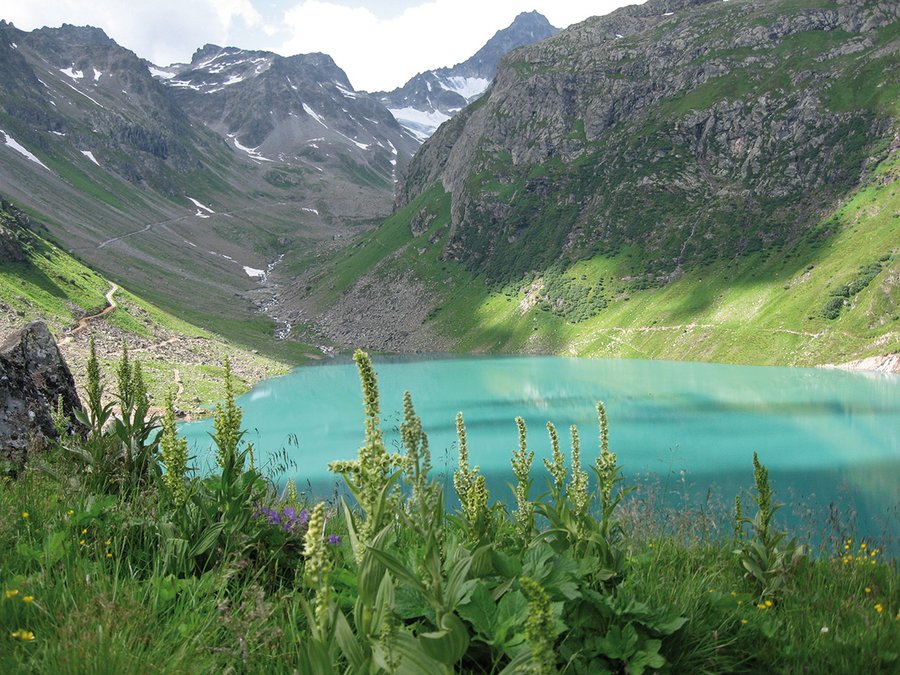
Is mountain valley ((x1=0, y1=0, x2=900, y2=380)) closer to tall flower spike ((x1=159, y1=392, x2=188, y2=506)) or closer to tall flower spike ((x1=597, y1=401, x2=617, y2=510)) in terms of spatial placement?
tall flower spike ((x1=597, y1=401, x2=617, y2=510))

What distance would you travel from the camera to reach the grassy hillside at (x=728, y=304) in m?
88.3

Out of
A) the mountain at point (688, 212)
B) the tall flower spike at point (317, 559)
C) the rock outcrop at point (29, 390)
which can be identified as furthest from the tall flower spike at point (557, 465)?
the mountain at point (688, 212)

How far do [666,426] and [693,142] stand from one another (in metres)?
145

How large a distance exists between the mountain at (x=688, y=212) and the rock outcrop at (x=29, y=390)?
9566cm

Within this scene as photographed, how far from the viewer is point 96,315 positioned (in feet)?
252

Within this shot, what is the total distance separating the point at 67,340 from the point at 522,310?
113315mm

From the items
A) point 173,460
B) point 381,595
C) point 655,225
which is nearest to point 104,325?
point 173,460

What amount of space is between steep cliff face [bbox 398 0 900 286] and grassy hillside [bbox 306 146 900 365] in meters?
5.80

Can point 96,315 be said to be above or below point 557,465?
above

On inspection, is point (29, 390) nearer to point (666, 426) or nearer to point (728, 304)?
point (666, 426)

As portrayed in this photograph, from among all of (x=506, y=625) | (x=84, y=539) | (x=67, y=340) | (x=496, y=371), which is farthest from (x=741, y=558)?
(x=496, y=371)

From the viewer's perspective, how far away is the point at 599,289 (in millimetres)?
143125

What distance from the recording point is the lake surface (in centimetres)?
2473

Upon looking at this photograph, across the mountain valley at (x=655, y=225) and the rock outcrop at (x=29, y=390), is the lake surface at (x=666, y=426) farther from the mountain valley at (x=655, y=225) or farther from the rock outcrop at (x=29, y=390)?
the mountain valley at (x=655, y=225)
